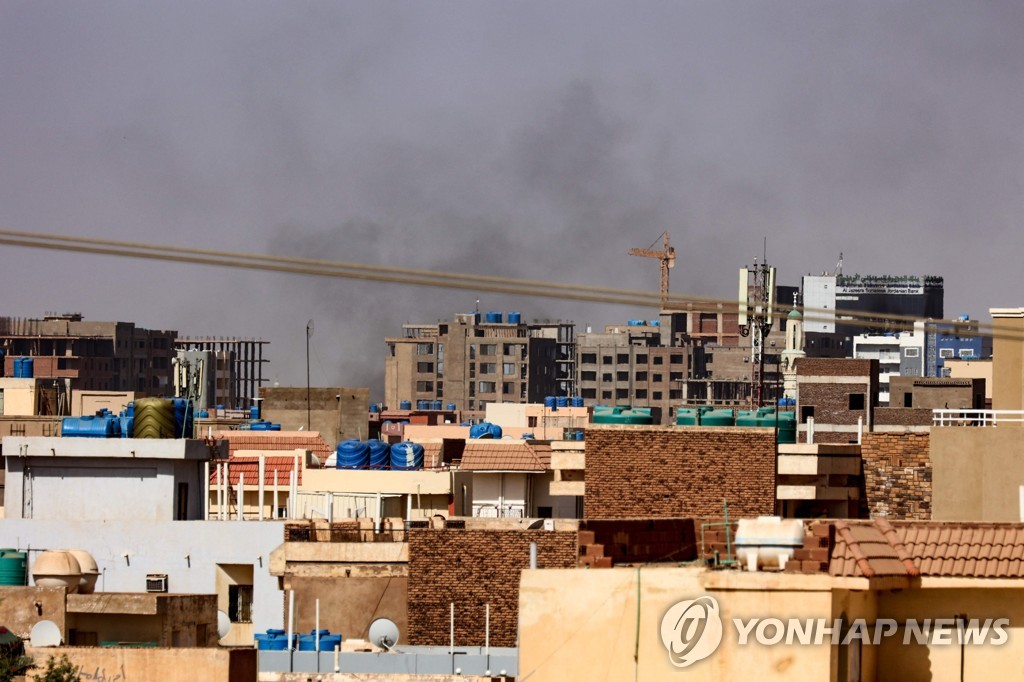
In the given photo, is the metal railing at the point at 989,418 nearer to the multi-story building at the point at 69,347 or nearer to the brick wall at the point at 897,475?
the brick wall at the point at 897,475

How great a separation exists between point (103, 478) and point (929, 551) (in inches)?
1142

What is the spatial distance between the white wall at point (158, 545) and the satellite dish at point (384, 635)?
9.25 metres

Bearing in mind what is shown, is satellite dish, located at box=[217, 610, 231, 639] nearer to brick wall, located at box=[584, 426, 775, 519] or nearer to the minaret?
brick wall, located at box=[584, 426, 775, 519]

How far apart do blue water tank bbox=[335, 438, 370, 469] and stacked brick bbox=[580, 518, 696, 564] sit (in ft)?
134

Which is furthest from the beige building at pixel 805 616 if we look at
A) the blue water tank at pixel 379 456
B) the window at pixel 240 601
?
the blue water tank at pixel 379 456

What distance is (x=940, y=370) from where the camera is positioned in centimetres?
18625

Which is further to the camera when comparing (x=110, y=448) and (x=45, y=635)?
(x=110, y=448)

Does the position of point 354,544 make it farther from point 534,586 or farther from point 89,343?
point 89,343

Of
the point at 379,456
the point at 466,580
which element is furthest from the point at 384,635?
the point at 379,456

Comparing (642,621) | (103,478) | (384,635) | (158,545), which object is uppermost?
(103,478)

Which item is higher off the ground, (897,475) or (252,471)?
(897,475)

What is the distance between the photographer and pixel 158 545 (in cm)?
4825

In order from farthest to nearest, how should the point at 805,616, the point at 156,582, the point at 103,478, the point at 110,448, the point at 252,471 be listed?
the point at 252,471
the point at 103,478
the point at 156,582
the point at 110,448
the point at 805,616

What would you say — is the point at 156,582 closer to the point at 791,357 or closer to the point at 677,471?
the point at 677,471
